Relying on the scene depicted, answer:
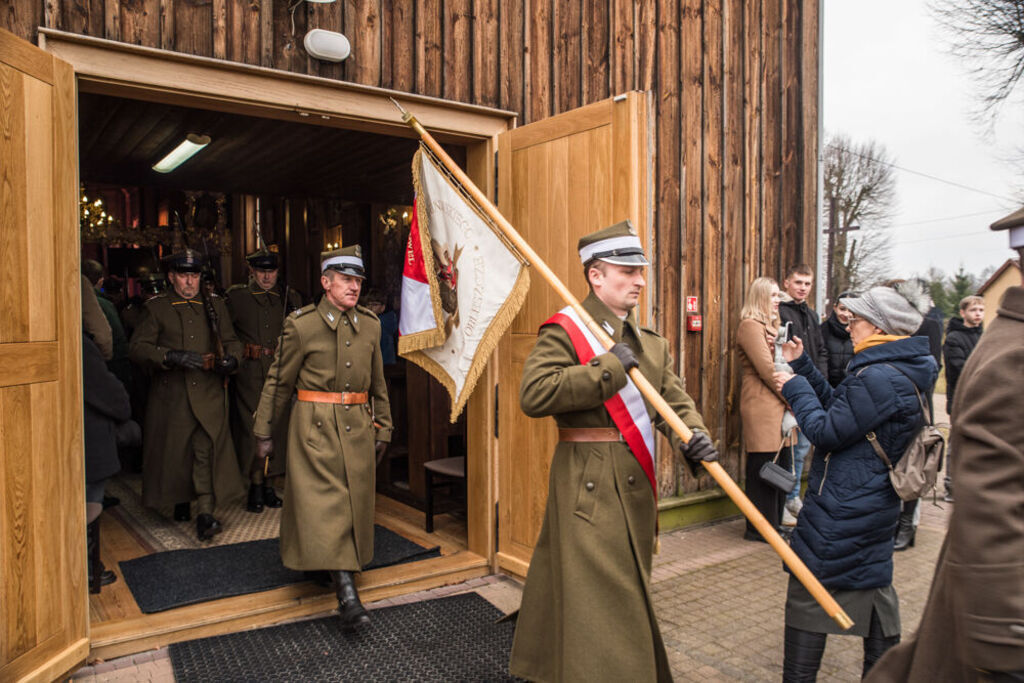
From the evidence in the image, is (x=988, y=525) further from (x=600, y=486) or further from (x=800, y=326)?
(x=800, y=326)

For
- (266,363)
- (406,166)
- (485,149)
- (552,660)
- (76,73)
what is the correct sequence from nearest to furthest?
(552,660) → (76,73) → (485,149) → (266,363) → (406,166)

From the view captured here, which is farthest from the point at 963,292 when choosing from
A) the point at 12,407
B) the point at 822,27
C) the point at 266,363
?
the point at 12,407

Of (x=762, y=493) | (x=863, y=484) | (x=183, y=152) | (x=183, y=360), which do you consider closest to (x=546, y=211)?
(x=863, y=484)

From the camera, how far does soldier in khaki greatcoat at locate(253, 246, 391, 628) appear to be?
4.26 m

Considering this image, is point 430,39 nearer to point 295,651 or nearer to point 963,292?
point 295,651

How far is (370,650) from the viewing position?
12.9ft

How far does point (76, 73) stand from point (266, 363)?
3.62 metres

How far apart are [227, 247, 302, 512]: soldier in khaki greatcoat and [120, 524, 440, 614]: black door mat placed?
4.09ft

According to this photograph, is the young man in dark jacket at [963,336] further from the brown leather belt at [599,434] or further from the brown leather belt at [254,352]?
the brown leather belt at [254,352]

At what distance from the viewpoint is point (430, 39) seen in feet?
15.5

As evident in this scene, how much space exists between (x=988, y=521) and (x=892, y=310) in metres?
1.51

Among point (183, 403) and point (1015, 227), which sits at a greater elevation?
point (1015, 227)

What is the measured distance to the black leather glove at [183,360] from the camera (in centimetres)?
580

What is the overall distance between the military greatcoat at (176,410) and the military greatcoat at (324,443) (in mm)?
1840
